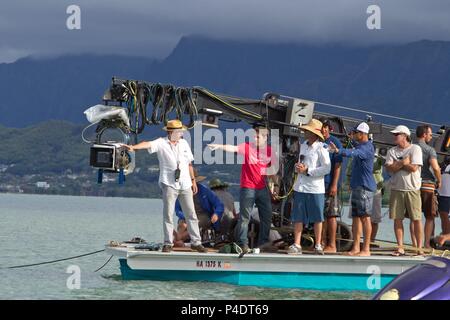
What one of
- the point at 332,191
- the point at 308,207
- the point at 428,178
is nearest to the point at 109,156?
the point at 308,207

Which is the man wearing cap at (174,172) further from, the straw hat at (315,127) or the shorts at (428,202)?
the shorts at (428,202)

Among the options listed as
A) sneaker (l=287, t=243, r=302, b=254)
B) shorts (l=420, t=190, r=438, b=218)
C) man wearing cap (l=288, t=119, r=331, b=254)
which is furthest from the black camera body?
shorts (l=420, t=190, r=438, b=218)

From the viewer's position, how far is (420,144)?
51.5 feet

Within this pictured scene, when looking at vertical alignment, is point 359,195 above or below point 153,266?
above

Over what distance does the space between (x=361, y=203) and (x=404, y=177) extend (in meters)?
0.77

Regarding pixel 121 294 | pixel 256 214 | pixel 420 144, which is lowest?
pixel 121 294

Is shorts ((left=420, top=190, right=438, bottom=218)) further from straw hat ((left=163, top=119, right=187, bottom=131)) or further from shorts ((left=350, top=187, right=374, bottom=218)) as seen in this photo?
straw hat ((left=163, top=119, right=187, bottom=131))

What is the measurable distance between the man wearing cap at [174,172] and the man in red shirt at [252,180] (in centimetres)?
74

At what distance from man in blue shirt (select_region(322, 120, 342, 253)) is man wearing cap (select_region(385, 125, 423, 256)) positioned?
766 mm

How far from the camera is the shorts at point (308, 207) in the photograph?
14.7 m
